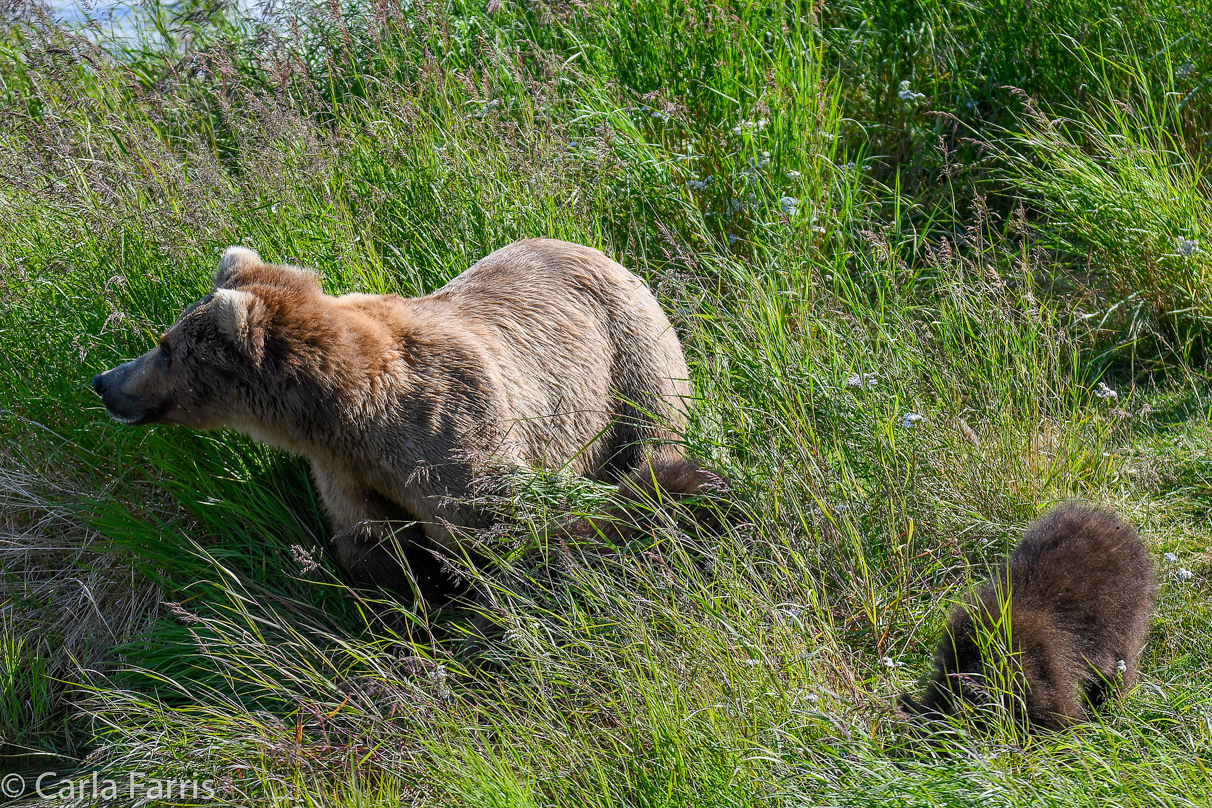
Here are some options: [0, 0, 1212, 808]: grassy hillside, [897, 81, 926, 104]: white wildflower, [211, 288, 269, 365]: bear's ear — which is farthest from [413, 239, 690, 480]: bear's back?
[897, 81, 926, 104]: white wildflower

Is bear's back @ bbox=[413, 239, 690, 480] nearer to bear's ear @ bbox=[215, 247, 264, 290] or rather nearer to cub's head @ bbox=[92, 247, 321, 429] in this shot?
cub's head @ bbox=[92, 247, 321, 429]

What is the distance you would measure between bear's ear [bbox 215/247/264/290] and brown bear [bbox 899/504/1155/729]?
10.4 feet

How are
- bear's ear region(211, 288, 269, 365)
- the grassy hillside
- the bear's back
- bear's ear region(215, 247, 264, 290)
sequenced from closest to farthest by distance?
the grassy hillside, bear's ear region(211, 288, 269, 365), bear's ear region(215, 247, 264, 290), the bear's back

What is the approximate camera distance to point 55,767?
4293mm

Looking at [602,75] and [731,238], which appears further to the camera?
[602,75]

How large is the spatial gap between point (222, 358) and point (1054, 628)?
129 inches

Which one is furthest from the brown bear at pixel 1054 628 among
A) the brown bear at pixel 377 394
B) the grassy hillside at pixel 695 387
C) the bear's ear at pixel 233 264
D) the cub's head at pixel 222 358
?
the bear's ear at pixel 233 264

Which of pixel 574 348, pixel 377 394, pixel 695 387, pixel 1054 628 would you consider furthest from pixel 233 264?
pixel 1054 628

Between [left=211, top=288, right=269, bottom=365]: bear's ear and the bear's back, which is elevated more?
[left=211, top=288, right=269, bottom=365]: bear's ear

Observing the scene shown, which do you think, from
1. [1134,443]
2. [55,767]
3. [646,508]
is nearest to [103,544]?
[55,767]

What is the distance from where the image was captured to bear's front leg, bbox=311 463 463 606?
14.0 feet

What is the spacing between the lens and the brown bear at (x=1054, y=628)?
3148 millimetres

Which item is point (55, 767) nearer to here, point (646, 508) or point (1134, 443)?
point (646, 508)

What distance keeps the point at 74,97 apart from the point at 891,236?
514 centimetres
